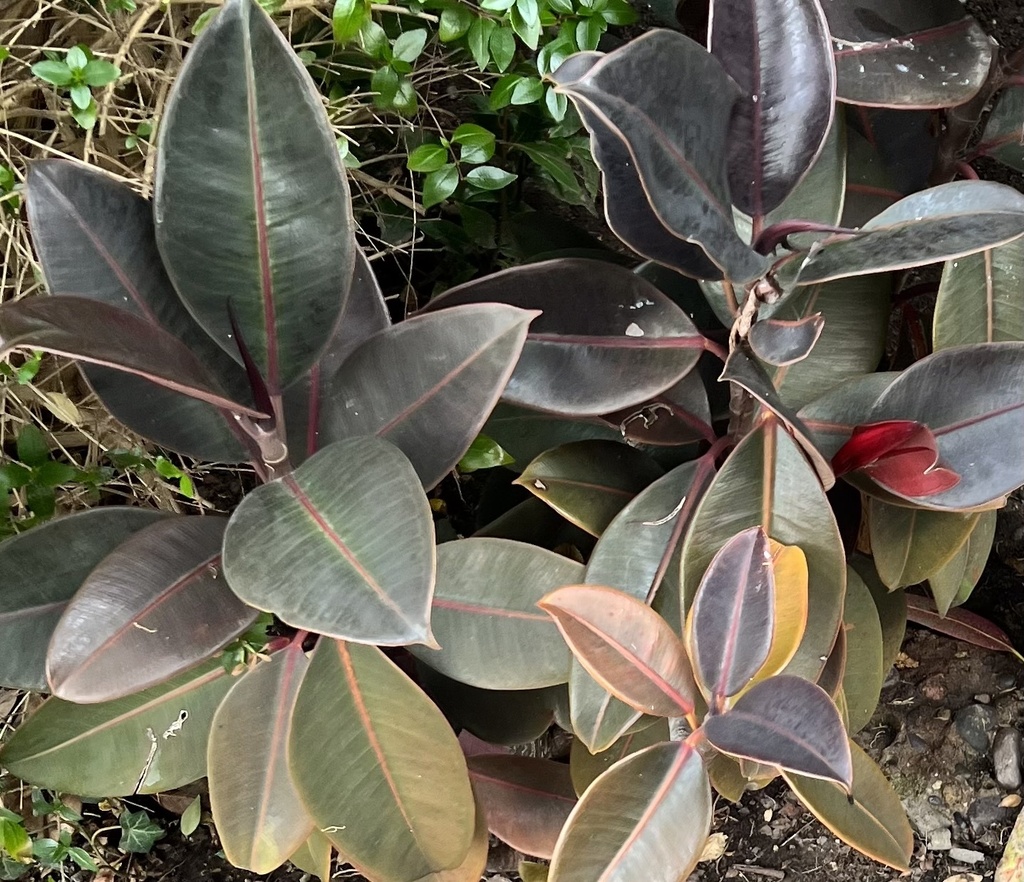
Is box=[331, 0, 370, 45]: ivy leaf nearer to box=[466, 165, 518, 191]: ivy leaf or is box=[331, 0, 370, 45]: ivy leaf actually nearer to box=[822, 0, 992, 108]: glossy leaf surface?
box=[466, 165, 518, 191]: ivy leaf

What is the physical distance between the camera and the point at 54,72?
0.76 meters

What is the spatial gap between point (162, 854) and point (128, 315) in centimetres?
91

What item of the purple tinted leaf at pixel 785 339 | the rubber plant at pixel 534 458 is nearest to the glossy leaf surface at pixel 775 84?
the rubber plant at pixel 534 458

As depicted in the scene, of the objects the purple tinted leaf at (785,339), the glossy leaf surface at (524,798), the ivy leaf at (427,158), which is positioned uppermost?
the ivy leaf at (427,158)

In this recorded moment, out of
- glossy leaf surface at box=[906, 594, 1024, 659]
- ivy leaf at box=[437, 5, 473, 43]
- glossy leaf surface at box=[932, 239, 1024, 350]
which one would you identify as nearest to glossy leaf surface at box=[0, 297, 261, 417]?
ivy leaf at box=[437, 5, 473, 43]

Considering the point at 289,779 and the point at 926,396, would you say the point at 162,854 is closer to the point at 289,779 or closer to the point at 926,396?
the point at 289,779

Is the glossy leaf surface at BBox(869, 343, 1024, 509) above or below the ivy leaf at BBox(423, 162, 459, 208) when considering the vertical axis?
below

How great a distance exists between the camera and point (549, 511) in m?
1.02

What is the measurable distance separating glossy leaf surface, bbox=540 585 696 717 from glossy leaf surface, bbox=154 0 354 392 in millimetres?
284

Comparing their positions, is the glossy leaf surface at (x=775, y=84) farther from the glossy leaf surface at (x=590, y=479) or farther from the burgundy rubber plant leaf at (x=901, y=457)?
the glossy leaf surface at (x=590, y=479)

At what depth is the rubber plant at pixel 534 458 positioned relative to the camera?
1.92ft

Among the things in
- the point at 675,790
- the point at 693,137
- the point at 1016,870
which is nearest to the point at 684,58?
the point at 693,137

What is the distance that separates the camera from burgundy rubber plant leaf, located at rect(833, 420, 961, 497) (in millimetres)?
711

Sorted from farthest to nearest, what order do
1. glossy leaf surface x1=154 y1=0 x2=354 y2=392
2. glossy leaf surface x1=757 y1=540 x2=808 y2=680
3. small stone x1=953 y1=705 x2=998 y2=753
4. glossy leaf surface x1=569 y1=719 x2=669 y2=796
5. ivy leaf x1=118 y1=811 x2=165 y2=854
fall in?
small stone x1=953 y1=705 x2=998 y2=753
ivy leaf x1=118 y1=811 x2=165 y2=854
glossy leaf surface x1=569 y1=719 x2=669 y2=796
glossy leaf surface x1=757 y1=540 x2=808 y2=680
glossy leaf surface x1=154 y1=0 x2=354 y2=392
